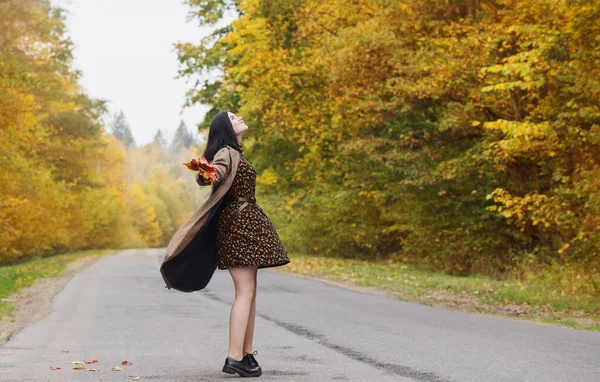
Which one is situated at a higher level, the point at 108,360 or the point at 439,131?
the point at 439,131

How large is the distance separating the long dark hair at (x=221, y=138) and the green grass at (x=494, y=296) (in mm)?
6343

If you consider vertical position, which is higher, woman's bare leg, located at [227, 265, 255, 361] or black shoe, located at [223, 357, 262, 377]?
woman's bare leg, located at [227, 265, 255, 361]

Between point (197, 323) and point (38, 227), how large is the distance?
29451 mm

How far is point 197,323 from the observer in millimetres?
10898

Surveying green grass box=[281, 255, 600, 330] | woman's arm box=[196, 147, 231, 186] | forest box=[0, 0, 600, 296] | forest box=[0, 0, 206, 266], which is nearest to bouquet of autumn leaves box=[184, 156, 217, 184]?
woman's arm box=[196, 147, 231, 186]

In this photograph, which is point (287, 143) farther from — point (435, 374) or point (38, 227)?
point (435, 374)

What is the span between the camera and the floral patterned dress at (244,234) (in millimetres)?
6629

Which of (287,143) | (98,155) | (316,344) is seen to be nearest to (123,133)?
(98,155)

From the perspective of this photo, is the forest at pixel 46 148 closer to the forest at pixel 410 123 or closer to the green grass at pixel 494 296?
the forest at pixel 410 123

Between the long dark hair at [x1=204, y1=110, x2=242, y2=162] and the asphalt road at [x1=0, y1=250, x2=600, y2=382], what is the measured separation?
1758 mm

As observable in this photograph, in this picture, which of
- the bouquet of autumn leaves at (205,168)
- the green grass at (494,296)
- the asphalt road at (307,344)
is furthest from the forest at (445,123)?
the bouquet of autumn leaves at (205,168)

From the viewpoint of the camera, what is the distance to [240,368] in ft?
21.6

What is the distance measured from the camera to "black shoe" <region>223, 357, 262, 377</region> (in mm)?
6566

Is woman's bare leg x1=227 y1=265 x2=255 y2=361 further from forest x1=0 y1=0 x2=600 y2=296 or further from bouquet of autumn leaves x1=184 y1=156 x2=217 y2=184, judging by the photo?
forest x1=0 y1=0 x2=600 y2=296
